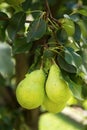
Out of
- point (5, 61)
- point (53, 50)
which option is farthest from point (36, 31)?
point (5, 61)

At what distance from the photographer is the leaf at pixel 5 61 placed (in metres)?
1.48

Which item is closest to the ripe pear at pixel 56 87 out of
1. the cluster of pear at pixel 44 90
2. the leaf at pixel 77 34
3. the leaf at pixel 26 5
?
the cluster of pear at pixel 44 90

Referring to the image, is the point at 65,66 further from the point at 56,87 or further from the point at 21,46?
the point at 21,46

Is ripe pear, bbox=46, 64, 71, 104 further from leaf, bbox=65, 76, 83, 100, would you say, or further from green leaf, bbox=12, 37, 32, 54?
green leaf, bbox=12, 37, 32, 54

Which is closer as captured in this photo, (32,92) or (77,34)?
(32,92)

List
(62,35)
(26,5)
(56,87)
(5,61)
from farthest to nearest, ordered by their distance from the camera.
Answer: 1. (5,61)
2. (26,5)
3. (62,35)
4. (56,87)

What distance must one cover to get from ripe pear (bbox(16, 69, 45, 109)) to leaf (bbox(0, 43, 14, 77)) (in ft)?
1.91

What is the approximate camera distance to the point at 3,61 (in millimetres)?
1517

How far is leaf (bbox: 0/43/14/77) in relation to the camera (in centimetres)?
148

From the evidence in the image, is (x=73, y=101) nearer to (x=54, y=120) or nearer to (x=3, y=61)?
(x=3, y=61)

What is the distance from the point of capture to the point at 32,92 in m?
0.87

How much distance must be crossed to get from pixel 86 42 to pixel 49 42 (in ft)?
0.41

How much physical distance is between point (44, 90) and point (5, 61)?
0.66 m

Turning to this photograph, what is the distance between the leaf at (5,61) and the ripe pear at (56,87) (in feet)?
1.96
